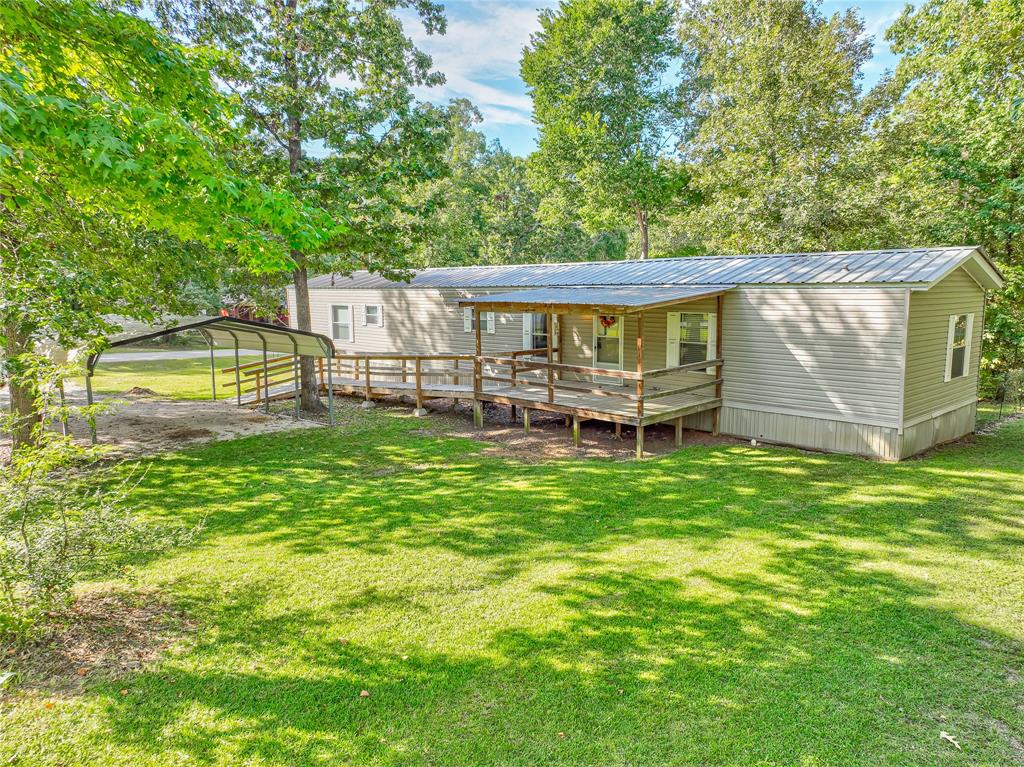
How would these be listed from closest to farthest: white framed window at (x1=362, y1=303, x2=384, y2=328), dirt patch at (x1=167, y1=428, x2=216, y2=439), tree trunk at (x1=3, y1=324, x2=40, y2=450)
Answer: tree trunk at (x1=3, y1=324, x2=40, y2=450) → dirt patch at (x1=167, y1=428, x2=216, y2=439) → white framed window at (x1=362, y1=303, x2=384, y2=328)

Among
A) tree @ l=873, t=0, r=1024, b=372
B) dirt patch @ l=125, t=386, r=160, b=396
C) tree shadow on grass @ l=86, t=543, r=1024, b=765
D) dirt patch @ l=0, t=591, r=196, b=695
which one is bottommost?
tree shadow on grass @ l=86, t=543, r=1024, b=765

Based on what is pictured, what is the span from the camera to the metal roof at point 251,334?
10438 millimetres

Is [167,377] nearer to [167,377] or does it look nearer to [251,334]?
[167,377]

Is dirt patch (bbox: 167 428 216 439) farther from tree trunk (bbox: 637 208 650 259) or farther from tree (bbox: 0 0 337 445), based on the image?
tree trunk (bbox: 637 208 650 259)

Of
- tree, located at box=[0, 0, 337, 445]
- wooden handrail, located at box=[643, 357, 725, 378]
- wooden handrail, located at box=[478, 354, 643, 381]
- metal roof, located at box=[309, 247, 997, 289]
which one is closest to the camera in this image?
tree, located at box=[0, 0, 337, 445]

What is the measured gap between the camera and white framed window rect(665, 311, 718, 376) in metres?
12.1

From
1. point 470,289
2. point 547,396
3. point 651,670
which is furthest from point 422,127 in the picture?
point 651,670

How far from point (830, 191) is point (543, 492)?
49.5 ft

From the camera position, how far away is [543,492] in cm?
860

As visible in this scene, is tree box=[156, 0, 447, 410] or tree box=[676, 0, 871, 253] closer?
tree box=[156, 0, 447, 410]

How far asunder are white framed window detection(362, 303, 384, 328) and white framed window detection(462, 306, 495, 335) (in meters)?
3.78

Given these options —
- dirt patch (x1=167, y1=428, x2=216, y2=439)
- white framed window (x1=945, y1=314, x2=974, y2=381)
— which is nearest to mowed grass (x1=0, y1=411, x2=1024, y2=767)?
white framed window (x1=945, y1=314, x2=974, y2=381)

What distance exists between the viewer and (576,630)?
4855 mm

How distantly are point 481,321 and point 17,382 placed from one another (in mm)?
12625
